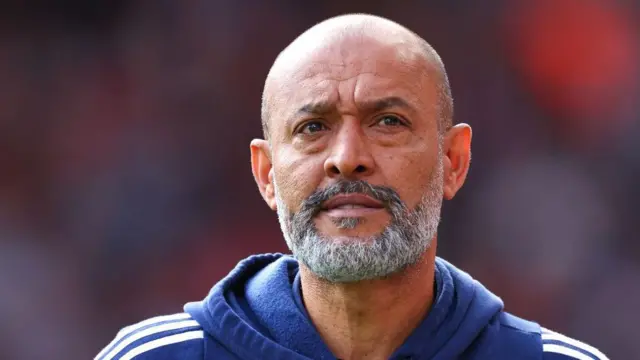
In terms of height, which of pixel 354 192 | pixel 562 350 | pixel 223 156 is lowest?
pixel 223 156

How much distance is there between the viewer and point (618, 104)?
632 centimetres

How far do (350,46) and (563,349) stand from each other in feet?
3.00

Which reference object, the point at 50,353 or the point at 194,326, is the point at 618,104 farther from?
the point at 194,326

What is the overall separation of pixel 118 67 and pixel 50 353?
5.22 ft

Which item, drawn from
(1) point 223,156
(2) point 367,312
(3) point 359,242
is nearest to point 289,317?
(2) point 367,312

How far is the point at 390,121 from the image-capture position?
2.79m

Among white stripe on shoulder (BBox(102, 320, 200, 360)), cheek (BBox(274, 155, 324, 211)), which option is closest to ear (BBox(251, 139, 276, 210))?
cheek (BBox(274, 155, 324, 211))

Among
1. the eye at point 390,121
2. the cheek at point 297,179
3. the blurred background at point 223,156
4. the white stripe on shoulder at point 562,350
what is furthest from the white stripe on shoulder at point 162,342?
the blurred background at point 223,156

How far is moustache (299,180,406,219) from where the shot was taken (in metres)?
2.66

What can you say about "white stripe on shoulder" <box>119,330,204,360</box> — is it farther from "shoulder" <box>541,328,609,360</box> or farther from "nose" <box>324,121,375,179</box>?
"shoulder" <box>541,328,609,360</box>

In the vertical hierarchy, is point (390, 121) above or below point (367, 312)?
above

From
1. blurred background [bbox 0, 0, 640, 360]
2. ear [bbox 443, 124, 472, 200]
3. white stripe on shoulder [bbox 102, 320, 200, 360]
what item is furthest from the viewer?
blurred background [bbox 0, 0, 640, 360]

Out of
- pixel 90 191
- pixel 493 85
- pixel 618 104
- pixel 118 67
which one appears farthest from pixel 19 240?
pixel 618 104

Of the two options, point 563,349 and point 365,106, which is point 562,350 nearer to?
point 563,349
